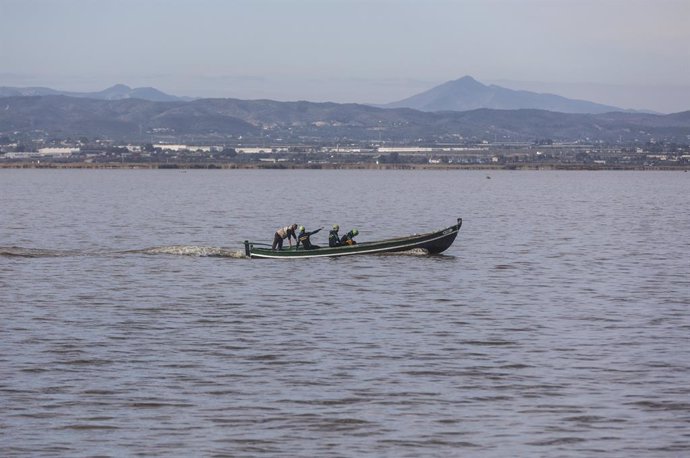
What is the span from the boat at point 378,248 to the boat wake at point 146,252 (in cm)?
268

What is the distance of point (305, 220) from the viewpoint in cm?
9519

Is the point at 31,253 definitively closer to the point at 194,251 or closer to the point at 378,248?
the point at 194,251

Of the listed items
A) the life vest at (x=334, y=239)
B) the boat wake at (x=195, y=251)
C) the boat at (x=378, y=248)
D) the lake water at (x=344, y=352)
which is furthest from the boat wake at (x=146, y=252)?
the life vest at (x=334, y=239)

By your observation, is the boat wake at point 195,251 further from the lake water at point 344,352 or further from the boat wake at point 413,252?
the boat wake at point 413,252

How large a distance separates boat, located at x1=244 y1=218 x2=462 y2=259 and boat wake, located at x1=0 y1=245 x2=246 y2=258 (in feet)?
8.80

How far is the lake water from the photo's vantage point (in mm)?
24281

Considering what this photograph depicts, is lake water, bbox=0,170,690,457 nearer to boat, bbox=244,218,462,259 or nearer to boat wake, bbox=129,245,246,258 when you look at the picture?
boat wake, bbox=129,245,246,258

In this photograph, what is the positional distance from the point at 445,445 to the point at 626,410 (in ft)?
16.1

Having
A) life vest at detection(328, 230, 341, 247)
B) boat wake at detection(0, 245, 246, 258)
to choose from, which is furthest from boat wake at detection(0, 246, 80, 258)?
life vest at detection(328, 230, 341, 247)

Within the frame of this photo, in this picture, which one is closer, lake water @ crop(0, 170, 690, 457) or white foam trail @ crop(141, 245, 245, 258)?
lake water @ crop(0, 170, 690, 457)

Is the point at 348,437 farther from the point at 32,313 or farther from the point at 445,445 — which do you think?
the point at 32,313

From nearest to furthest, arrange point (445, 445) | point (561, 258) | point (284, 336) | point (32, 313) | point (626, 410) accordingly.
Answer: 1. point (445, 445)
2. point (626, 410)
3. point (284, 336)
4. point (32, 313)
5. point (561, 258)

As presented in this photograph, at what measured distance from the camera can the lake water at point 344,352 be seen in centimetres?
2428

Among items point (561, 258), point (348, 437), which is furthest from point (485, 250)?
point (348, 437)
